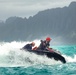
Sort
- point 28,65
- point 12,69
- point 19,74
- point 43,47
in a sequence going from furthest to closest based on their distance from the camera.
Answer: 1. point 43,47
2. point 28,65
3. point 12,69
4. point 19,74

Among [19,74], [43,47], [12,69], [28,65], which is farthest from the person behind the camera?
[43,47]

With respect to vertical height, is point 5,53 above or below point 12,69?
above

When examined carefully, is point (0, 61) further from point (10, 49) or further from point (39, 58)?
point (39, 58)

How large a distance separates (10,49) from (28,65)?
2.65 meters

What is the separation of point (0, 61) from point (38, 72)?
6.61m

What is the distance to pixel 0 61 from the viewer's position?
31594 millimetres

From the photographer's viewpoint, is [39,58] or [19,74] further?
[39,58]

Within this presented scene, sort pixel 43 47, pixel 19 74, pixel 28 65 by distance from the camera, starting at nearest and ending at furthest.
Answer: pixel 19 74 < pixel 28 65 < pixel 43 47

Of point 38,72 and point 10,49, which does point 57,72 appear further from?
point 10,49

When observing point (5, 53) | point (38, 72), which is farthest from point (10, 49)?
point (38, 72)

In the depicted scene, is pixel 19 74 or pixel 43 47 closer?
pixel 19 74

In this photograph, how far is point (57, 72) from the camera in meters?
25.9

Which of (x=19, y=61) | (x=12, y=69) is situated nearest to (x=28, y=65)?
(x=19, y=61)

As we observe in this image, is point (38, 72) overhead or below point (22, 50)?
below
